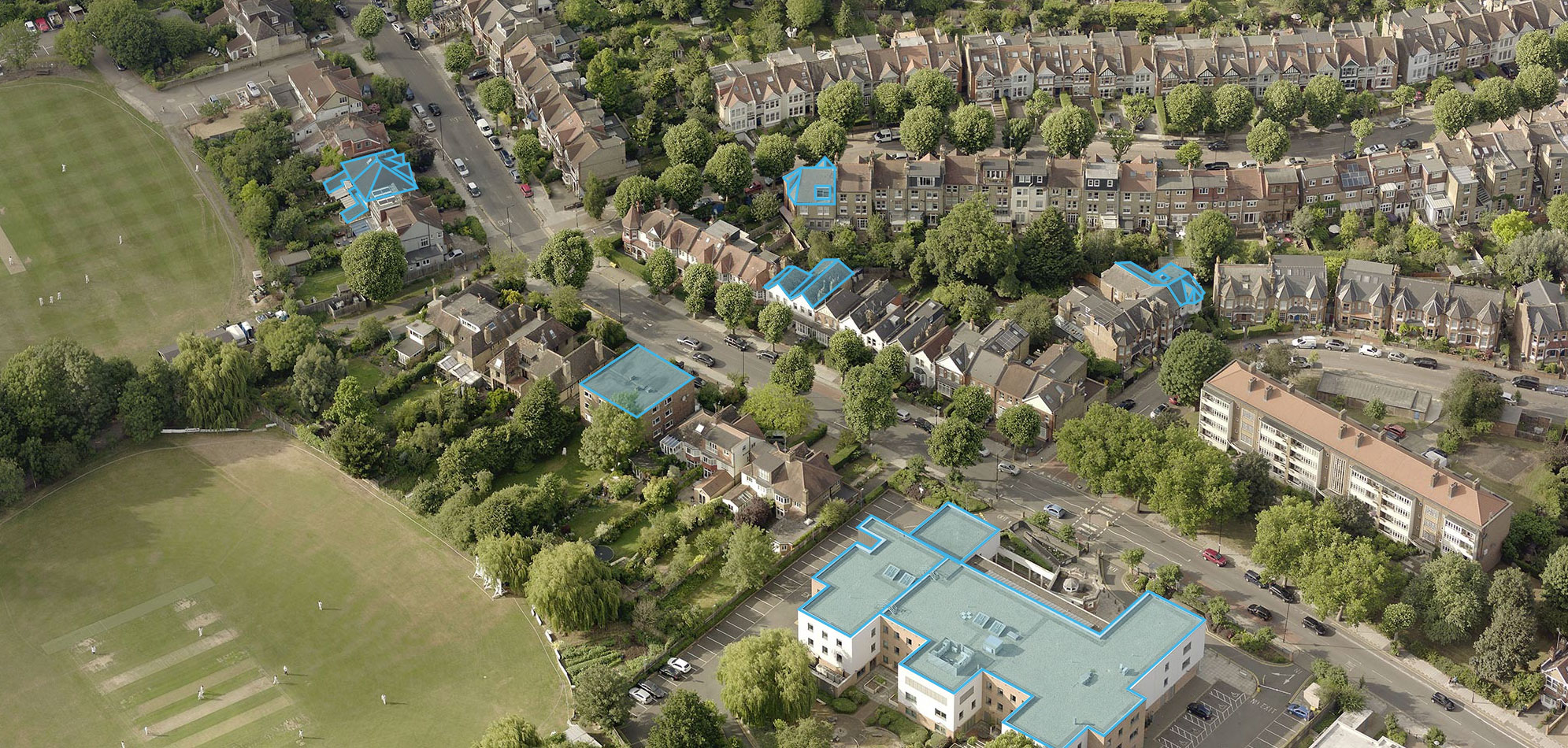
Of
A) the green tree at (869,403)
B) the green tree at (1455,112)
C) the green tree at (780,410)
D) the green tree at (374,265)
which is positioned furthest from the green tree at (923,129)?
the green tree at (374,265)

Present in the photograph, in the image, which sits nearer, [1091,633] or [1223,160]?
[1091,633]

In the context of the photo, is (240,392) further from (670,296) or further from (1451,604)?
(1451,604)

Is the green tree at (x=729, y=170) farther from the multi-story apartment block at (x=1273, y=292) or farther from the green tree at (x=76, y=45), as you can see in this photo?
the green tree at (x=76, y=45)

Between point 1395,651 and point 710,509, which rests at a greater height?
point 710,509

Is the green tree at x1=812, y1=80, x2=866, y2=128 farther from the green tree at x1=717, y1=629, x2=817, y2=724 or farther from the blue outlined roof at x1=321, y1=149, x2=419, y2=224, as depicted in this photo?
the green tree at x1=717, y1=629, x2=817, y2=724

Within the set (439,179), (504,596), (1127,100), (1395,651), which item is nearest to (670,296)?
(439,179)

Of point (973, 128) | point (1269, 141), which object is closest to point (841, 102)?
point (973, 128)
